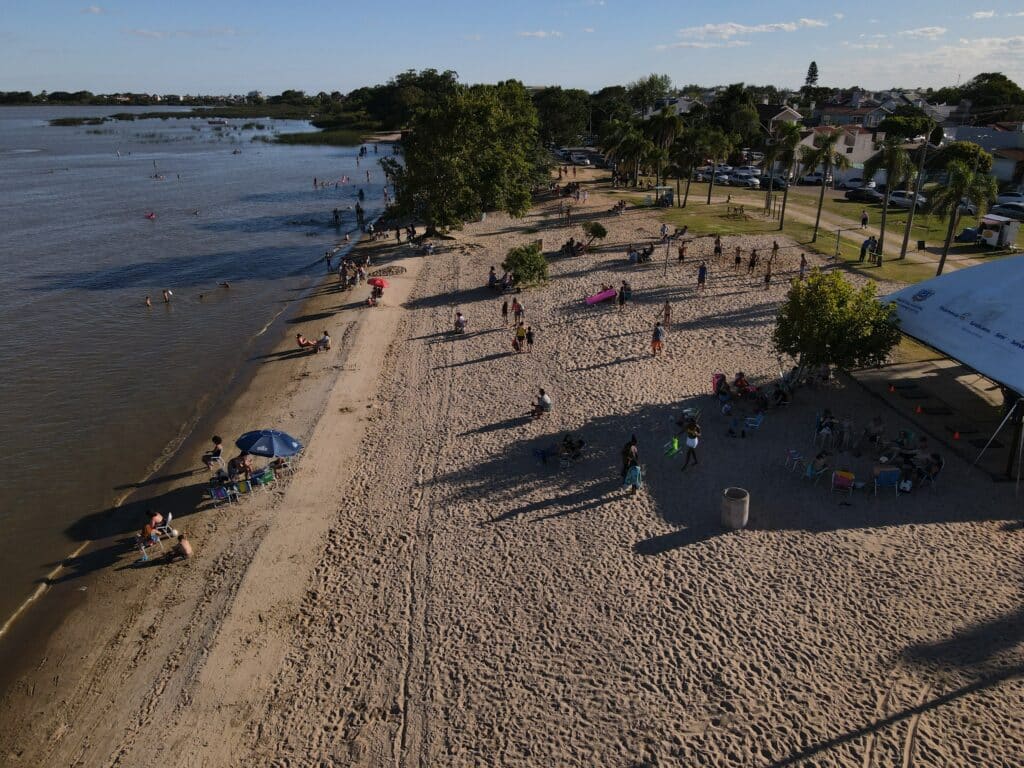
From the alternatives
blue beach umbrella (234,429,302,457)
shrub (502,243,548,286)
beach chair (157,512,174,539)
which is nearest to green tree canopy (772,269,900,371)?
blue beach umbrella (234,429,302,457)

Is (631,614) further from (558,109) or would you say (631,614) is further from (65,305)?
(558,109)

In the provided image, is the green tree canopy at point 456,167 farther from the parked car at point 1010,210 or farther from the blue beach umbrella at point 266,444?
the parked car at point 1010,210

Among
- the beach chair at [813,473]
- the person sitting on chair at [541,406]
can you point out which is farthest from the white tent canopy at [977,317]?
the person sitting on chair at [541,406]

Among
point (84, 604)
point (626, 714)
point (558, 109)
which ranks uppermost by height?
point (558, 109)

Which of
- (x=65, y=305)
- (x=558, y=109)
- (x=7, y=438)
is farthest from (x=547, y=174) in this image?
(x=7, y=438)

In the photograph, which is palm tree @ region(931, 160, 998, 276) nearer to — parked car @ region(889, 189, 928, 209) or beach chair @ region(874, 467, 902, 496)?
beach chair @ region(874, 467, 902, 496)

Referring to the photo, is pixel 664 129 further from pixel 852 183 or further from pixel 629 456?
pixel 629 456
